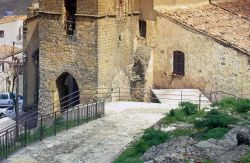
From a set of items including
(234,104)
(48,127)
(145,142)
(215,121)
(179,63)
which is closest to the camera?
(145,142)

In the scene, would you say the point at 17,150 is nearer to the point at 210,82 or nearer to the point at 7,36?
the point at 210,82

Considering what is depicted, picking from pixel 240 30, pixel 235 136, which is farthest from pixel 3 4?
pixel 235 136

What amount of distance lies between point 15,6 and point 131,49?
33.5 metres

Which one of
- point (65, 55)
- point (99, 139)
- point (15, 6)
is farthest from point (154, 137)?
point (15, 6)

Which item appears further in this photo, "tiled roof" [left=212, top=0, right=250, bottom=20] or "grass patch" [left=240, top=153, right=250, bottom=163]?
"tiled roof" [left=212, top=0, right=250, bottom=20]

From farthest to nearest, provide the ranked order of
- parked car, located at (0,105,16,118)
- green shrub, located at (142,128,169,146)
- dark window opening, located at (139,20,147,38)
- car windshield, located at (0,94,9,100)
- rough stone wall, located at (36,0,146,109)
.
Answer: car windshield, located at (0,94,9,100)
parked car, located at (0,105,16,118)
dark window opening, located at (139,20,147,38)
rough stone wall, located at (36,0,146,109)
green shrub, located at (142,128,169,146)

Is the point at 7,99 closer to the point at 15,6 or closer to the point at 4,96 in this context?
the point at 4,96

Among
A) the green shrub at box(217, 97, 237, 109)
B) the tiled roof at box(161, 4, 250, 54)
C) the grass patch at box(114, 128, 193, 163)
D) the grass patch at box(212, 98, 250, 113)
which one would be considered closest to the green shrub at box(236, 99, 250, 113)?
the grass patch at box(212, 98, 250, 113)

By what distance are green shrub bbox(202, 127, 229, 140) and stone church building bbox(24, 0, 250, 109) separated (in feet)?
24.7

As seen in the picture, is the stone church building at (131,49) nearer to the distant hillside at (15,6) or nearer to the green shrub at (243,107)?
the green shrub at (243,107)

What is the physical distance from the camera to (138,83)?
29.4 metres

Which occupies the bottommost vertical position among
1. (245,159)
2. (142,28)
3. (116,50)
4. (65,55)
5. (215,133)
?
(245,159)

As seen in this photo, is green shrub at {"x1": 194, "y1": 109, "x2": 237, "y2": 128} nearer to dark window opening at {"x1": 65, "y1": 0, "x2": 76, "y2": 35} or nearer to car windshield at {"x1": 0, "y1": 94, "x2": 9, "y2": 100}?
dark window opening at {"x1": 65, "y1": 0, "x2": 76, "y2": 35}

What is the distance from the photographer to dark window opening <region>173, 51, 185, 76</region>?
2930 cm
